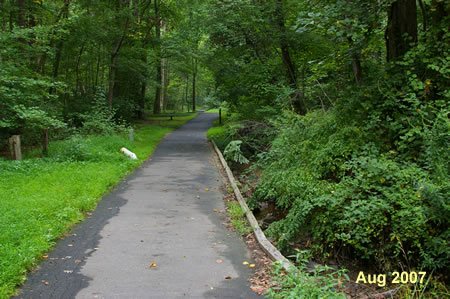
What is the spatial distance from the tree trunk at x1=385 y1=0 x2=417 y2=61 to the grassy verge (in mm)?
7421

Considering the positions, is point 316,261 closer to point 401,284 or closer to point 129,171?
point 401,284

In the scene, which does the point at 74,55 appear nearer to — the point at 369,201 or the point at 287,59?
the point at 287,59

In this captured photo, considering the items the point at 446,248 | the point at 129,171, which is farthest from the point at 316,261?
the point at 129,171

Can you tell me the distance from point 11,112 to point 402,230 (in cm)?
1297

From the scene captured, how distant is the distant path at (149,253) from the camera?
455cm

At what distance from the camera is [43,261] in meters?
5.32

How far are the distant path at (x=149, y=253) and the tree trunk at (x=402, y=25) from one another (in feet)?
16.9

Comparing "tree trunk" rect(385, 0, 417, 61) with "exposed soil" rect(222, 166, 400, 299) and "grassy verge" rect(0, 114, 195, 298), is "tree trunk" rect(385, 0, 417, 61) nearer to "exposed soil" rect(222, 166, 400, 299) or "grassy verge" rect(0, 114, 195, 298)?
"exposed soil" rect(222, 166, 400, 299)

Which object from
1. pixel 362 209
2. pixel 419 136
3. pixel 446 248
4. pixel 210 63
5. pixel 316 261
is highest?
pixel 210 63

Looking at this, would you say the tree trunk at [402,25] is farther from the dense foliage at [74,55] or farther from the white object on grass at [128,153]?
the white object on grass at [128,153]

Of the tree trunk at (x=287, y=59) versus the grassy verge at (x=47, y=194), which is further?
the tree trunk at (x=287, y=59)

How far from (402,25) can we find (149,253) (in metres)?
6.71

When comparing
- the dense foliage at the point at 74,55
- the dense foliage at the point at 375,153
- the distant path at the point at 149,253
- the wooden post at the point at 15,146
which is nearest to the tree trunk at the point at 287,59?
the dense foliage at the point at 375,153

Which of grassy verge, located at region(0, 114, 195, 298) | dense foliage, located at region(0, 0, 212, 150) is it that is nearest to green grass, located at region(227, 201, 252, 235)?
grassy verge, located at region(0, 114, 195, 298)
